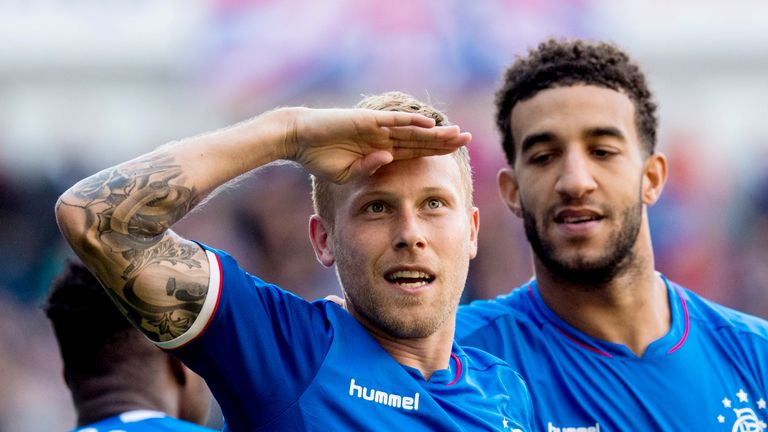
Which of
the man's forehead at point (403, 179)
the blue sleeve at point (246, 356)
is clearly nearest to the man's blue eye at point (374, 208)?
the man's forehead at point (403, 179)

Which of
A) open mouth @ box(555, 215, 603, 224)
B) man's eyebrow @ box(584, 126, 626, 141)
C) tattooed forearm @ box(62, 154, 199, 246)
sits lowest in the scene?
tattooed forearm @ box(62, 154, 199, 246)

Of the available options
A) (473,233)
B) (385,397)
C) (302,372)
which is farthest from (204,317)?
(473,233)

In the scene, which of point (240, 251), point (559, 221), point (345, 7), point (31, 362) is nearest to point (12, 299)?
point (31, 362)

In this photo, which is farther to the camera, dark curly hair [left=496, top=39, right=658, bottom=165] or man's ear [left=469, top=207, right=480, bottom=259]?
dark curly hair [left=496, top=39, right=658, bottom=165]

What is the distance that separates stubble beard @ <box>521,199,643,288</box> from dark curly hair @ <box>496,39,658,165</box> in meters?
0.37

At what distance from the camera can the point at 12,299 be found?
29.5ft

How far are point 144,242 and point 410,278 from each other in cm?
77

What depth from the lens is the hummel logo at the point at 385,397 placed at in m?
2.82

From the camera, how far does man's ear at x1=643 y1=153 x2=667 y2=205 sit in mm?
4188

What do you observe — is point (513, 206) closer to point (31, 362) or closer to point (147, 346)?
point (147, 346)

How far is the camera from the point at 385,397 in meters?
2.86

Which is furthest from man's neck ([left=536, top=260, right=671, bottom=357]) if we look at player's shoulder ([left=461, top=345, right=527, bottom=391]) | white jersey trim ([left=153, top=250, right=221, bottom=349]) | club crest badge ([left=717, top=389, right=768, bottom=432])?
white jersey trim ([left=153, top=250, right=221, bottom=349])

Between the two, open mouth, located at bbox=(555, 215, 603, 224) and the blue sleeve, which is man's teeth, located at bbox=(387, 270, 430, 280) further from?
open mouth, located at bbox=(555, 215, 603, 224)

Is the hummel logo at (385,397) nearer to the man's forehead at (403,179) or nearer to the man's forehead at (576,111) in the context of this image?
the man's forehead at (403,179)
